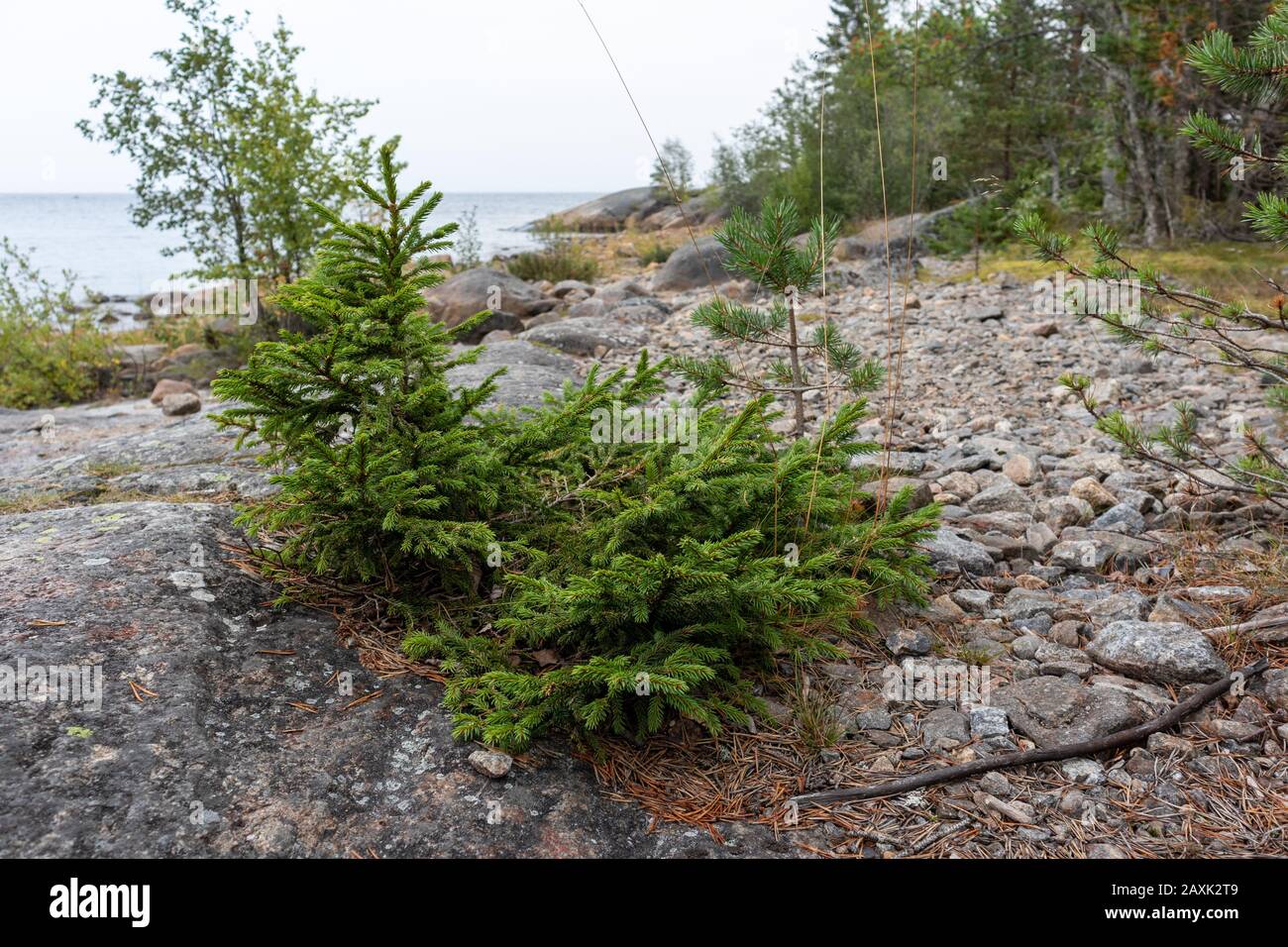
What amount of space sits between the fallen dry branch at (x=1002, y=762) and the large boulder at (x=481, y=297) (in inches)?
394

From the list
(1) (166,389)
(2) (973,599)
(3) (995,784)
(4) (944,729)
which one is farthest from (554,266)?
(3) (995,784)

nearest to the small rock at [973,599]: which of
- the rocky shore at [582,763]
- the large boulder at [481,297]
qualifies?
the rocky shore at [582,763]

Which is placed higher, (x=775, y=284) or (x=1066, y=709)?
(x=775, y=284)

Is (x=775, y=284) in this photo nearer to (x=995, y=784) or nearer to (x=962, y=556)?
(x=962, y=556)

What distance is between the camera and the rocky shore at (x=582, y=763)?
6.73 ft

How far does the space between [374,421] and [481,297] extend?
32.1ft

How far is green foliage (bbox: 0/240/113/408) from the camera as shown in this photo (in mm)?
10680

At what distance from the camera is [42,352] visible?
10.9 m

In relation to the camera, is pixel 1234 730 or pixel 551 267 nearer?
pixel 1234 730

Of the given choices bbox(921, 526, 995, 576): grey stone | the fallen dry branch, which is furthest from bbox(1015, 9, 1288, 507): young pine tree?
the fallen dry branch

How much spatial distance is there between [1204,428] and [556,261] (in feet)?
41.3

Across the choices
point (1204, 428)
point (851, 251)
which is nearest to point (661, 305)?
point (851, 251)

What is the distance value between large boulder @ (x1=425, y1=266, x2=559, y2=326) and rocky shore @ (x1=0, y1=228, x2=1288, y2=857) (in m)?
8.03

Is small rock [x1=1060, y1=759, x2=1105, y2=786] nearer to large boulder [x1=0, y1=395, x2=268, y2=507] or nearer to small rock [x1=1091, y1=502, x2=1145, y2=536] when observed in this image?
small rock [x1=1091, y1=502, x2=1145, y2=536]
